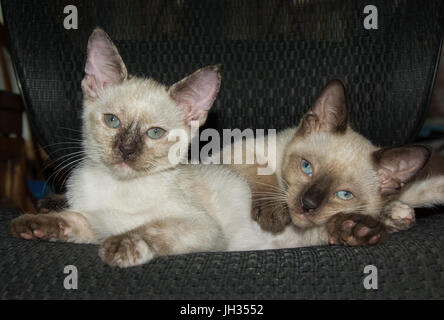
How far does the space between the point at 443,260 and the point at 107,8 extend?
64.6 inches

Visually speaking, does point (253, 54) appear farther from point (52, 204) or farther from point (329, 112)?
point (52, 204)

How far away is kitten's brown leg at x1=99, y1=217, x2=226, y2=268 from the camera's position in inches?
42.1

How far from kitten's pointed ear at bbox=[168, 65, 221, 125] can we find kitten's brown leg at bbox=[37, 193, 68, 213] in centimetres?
64

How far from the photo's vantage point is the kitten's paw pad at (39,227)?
3.98 ft

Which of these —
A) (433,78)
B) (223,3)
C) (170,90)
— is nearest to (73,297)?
(170,90)

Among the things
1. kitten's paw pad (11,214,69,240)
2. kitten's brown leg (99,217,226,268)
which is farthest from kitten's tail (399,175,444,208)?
kitten's paw pad (11,214,69,240)

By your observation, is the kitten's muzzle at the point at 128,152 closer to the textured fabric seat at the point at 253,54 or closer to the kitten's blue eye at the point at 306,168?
the textured fabric seat at the point at 253,54

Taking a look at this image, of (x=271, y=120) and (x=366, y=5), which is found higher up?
(x=366, y=5)

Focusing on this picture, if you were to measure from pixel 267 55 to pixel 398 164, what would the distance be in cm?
79

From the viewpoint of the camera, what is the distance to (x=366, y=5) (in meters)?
1.83

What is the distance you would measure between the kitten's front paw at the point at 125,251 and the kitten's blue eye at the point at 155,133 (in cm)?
42

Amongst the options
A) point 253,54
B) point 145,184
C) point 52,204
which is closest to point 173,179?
point 145,184

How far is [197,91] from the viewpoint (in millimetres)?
1489

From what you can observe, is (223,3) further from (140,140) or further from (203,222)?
(203,222)
